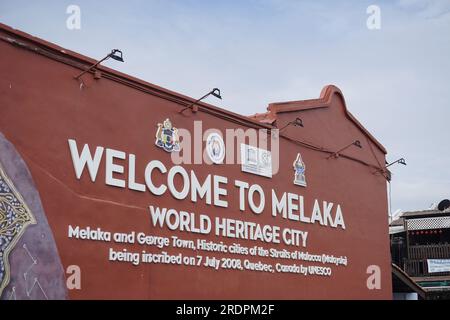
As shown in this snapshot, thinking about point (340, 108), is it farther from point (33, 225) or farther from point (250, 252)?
point (33, 225)

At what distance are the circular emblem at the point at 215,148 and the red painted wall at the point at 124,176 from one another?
0.64 ft

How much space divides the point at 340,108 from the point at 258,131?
12.8ft

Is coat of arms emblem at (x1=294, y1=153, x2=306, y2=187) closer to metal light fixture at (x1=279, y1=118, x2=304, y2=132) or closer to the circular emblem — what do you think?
metal light fixture at (x1=279, y1=118, x2=304, y2=132)

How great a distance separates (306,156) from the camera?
1542 cm

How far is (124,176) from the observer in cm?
1114

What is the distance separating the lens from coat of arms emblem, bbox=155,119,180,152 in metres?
11.9

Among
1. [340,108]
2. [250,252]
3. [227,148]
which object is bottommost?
[250,252]

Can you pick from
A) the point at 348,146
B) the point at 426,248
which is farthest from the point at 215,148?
the point at 426,248

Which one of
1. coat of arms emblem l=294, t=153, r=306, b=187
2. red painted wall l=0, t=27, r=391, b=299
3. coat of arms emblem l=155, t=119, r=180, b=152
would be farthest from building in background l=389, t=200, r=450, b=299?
coat of arms emblem l=155, t=119, r=180, b=152

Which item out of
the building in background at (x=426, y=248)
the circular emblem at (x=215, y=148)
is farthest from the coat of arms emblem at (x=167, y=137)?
the building in background at (x=426, y=248)

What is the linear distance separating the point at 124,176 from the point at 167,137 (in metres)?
1.32

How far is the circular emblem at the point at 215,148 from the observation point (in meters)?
12.9

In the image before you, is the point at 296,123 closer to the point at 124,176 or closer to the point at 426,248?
the point at 124,176
